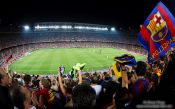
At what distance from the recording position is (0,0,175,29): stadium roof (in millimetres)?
61037

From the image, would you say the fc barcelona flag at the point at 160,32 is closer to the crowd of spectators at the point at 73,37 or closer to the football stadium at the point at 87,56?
the football stadium at the point at 87,56

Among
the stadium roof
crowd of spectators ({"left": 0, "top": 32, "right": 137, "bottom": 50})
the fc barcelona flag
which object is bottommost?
the fc barcelona flag

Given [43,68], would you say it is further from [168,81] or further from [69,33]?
[69,33]

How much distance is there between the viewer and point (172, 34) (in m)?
7.37

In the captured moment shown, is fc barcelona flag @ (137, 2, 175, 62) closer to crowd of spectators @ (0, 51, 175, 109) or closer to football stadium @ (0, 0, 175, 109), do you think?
football stadium @ (0, 0, 175, 109)

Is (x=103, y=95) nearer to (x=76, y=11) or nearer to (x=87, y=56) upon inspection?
(x=87, y=56)

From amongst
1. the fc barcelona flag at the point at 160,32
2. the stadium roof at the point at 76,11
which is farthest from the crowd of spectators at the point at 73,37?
the fc barcelona flag at the point at 160,32

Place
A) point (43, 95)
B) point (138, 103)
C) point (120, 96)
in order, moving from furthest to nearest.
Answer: point (43, 95), point (120, 96), point (138, 103)

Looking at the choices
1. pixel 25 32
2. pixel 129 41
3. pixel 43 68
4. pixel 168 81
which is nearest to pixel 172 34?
pixel 168 81

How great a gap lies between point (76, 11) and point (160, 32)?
6650cm

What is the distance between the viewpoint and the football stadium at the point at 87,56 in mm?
4227

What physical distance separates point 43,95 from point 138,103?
125 inches

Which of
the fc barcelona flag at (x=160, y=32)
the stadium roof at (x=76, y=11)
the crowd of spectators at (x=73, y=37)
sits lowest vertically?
the fc barcelona flag at (x=160, y=32)

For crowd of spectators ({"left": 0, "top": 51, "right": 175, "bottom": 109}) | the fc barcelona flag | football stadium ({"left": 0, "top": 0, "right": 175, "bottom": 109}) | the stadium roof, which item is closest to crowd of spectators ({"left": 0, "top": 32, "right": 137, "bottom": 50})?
football stadium ({"left": 0, "top": 0, "right": 175, "bottom": 109})
